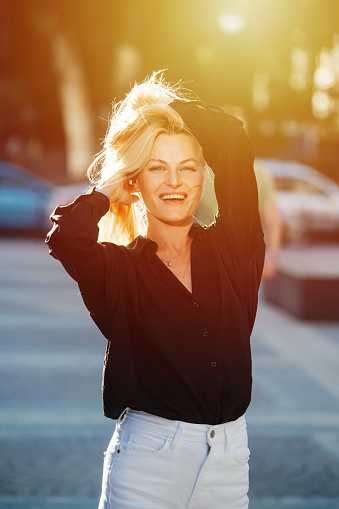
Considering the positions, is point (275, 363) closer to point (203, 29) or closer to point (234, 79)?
point (203, 29)

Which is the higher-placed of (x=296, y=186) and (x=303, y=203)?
(x=296, y=186)

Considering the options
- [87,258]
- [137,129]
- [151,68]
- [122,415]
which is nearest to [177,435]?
[122,415]

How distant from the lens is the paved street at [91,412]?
4.73 meters

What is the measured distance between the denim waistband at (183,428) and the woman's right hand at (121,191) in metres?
0.66

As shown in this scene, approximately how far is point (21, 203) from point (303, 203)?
6.13m

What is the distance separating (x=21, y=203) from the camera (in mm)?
20406

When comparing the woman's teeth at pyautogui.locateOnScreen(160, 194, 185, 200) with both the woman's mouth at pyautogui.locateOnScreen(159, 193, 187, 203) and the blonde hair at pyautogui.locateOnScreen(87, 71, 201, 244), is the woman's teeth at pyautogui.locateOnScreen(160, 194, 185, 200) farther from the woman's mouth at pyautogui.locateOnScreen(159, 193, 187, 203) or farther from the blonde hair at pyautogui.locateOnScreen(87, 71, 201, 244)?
the blonde hair at pyautogui.locateOnScreen(87, 71, 201, 244)

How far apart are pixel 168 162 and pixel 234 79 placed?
30.9 metres

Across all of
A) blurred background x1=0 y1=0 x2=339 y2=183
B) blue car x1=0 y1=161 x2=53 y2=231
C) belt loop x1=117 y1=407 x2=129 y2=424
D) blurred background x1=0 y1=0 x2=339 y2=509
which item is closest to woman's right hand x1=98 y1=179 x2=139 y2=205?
blurred background x1=0 y1=0 x2=339 y2=509

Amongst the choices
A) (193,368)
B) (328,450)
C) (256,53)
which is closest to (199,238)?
(193,368)

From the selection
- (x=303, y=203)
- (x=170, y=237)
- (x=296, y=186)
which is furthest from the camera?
(x=296, y=186)

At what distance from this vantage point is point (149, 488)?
262 centimetres

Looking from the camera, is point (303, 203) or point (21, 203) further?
point (21, 203)

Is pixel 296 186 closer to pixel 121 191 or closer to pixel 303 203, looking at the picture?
pixel 303 203
